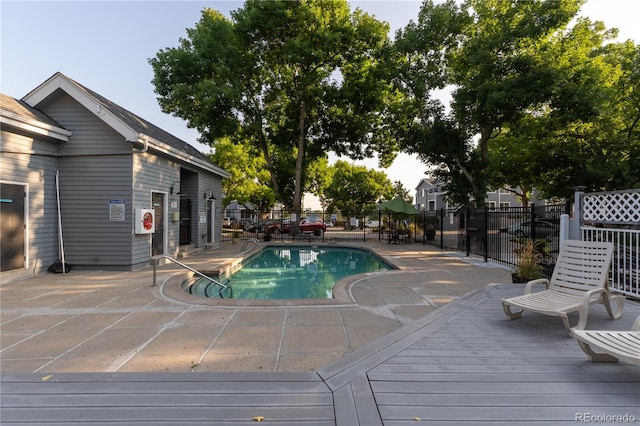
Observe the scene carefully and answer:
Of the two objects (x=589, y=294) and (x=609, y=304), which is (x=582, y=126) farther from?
(x=589, y=294)

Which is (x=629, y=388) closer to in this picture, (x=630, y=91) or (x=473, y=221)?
(x=473, y=221)

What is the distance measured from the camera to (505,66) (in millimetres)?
13328

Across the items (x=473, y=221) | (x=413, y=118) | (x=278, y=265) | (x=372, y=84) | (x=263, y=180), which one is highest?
(x=372, y=84)

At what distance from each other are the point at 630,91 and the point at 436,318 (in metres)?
19.5

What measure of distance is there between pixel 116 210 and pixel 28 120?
8.37 feet

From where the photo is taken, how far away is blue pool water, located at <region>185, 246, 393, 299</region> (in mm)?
7793

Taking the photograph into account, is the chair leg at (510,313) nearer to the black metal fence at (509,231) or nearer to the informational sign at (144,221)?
the black metal fence at (509,231)

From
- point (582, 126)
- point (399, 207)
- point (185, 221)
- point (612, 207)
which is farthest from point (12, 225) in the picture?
point (582, 126)

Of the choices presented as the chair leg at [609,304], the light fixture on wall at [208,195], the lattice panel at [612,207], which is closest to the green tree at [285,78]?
the light fixture on wall at [208,195]

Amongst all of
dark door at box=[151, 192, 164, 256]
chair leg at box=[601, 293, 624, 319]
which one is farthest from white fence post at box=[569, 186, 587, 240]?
dark door at box=[151, 192, 164, 256]

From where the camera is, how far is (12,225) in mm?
6887

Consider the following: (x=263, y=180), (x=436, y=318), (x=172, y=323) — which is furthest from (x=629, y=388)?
(x=263, y=180)

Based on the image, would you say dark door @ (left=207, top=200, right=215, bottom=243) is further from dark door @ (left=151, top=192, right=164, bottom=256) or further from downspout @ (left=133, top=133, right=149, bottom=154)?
downspout @ (left=133, top=133, right=149, bottom=154)

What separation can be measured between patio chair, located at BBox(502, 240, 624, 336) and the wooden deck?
2.11ft
